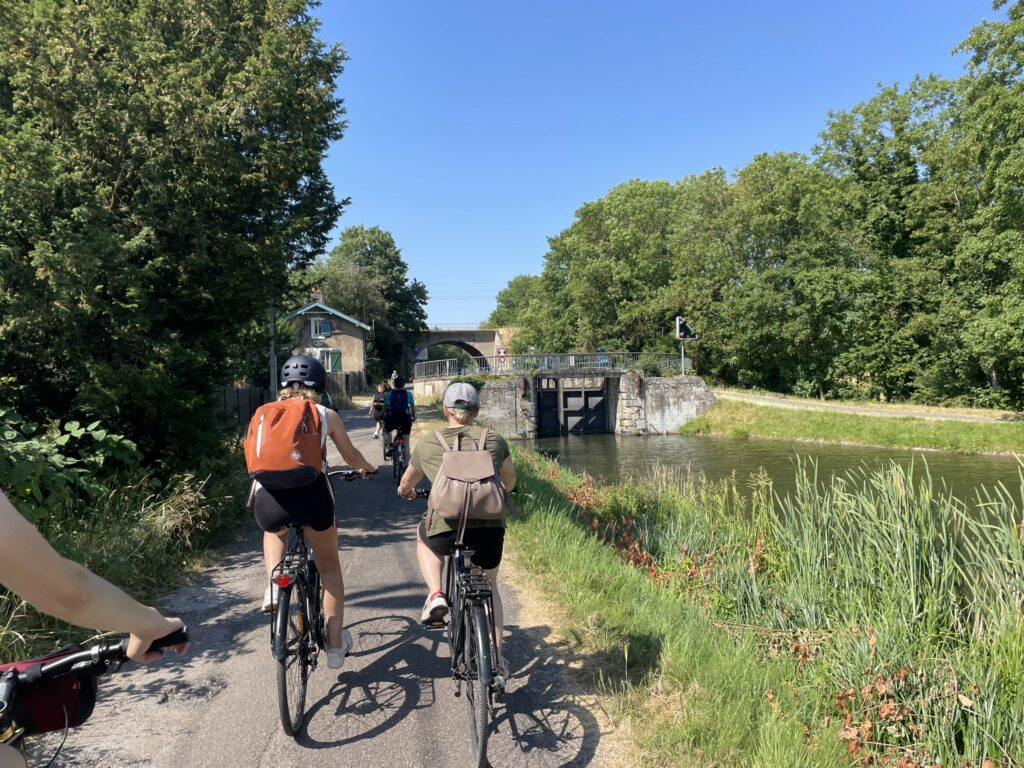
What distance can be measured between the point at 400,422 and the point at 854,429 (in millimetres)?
21528

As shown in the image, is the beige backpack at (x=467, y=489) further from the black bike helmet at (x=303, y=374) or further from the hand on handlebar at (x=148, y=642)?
the hand on handlebar at (x=148, y=642)

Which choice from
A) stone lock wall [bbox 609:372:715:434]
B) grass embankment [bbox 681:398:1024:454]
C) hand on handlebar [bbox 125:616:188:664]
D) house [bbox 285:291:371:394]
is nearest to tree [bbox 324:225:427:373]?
house [bbox 285:291:371:394]

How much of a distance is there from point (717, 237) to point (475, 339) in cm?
3226

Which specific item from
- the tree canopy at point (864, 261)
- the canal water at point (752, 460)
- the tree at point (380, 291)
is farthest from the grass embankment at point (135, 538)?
the tree at point (380, 291)

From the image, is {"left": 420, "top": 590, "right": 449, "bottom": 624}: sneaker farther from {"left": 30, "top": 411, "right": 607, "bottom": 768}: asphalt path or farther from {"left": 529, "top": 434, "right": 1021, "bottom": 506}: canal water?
{"left": 529, "top": 434, "right": 1021, "bottom": 506}: canal water

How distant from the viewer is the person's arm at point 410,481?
348 centimetres

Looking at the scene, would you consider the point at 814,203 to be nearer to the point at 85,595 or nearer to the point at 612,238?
the point at 612,238

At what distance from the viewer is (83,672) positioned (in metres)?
1.40

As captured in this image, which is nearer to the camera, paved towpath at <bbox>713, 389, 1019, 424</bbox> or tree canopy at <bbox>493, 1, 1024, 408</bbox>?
tree canopy at <bbox>493, 1, 1024, 408</bbox>

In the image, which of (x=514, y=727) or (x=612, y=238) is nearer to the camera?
(x=514, y=727)

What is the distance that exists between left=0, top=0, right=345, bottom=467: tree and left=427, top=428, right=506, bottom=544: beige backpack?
441 cm

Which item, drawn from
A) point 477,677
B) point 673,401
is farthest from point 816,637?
point 673,401

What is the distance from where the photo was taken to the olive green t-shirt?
3109mm

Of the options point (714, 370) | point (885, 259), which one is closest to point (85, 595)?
point (885, 259)
